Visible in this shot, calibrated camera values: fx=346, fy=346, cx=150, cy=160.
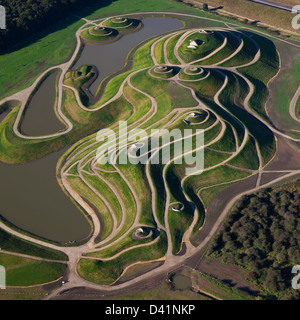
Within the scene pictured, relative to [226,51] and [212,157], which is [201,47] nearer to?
[226,51]

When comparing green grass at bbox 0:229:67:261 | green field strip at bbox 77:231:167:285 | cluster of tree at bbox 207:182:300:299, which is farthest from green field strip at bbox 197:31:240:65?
green grass at bbox 0:229:67:261

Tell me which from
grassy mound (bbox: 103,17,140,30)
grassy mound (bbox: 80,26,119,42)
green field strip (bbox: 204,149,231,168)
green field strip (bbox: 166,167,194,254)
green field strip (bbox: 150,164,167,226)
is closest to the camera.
Answer: green field strip (bbox: 166,167,194,254)

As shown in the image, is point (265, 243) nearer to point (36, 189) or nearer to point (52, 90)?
point (36, 189)

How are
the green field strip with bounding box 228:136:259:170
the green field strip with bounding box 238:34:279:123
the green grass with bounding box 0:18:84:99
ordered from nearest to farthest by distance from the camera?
the green field strip with bounding box 228:136:259:170 → the green field strip with bounding box 238:34:279:123 → the green grass with bounding box 0:18:84:99

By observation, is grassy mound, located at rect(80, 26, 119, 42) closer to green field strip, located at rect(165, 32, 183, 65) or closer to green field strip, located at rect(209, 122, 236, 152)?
green field strip, located at rect(165, 32, 183, 65)

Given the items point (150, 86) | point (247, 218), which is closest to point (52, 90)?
point (150, 86)

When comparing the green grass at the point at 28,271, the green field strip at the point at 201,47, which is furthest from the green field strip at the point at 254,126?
the green grass at the point at 28,271

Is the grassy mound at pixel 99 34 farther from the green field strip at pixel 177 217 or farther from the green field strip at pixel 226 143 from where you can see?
the green field strip at pixel 177 217
